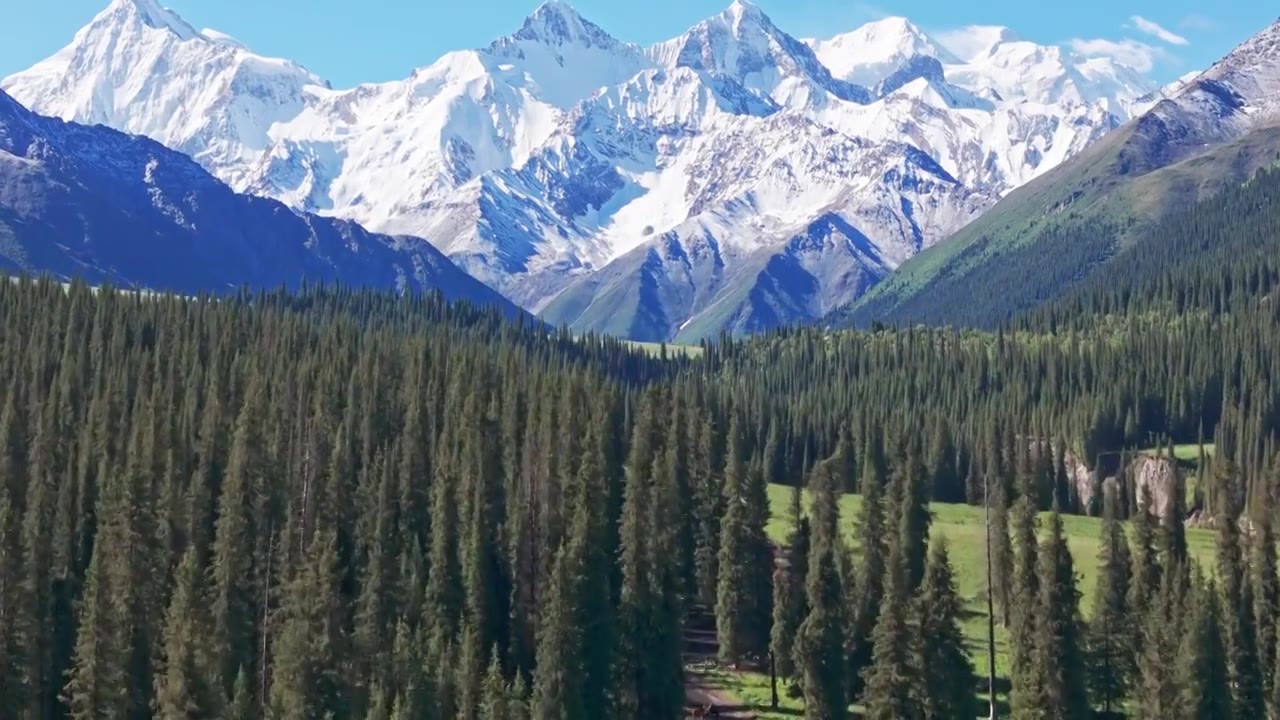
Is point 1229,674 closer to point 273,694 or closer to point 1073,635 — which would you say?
point 1073,635

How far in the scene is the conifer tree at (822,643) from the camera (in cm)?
10931

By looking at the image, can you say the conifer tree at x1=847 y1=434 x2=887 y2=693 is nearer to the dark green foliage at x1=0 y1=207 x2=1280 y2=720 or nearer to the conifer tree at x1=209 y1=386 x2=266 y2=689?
the dark green foliage at x1=0 y1=207 x2=1280 y2=720

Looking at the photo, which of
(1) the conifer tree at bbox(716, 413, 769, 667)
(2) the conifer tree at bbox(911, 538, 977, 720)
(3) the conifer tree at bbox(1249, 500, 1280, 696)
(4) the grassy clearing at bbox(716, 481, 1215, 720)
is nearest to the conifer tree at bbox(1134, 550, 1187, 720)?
(4) the grassy clearing at bbox(716, 481, 1215, 720)

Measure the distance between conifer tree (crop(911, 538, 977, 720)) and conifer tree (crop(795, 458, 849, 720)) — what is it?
10.1 metres

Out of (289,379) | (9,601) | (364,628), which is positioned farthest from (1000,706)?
(289,379)

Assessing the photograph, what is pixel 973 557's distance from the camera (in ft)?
496

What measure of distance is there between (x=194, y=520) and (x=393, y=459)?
1913cm

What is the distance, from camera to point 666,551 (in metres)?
124

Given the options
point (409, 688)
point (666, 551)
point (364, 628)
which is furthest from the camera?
point (666, 551)

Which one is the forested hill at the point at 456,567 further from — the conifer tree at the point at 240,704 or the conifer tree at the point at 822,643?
the conifer tree at the point at 240,704

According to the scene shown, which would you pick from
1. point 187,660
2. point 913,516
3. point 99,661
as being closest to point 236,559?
point 99,661

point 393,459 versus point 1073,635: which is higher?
point 393,459

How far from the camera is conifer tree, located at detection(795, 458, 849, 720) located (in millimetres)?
109312

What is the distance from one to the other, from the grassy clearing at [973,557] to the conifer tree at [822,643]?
6.96 m
